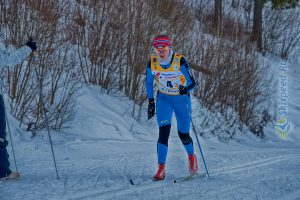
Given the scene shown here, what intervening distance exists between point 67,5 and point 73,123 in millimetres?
2536

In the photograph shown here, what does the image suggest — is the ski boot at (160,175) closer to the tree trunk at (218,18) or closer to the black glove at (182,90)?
the black glove at (182,90)

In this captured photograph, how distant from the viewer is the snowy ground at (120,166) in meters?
5.39

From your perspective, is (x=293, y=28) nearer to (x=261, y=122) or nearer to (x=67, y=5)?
(x=261, y=122)

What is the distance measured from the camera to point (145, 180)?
6.11 metres

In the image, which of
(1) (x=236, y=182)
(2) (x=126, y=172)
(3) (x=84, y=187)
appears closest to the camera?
(3) (x=84, y=187)

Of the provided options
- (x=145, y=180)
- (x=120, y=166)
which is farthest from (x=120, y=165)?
(x=145, y=180)

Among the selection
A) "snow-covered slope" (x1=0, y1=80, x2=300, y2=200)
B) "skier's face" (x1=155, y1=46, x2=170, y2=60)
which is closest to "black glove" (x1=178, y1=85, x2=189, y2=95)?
"skier's face" (x1=155, y1=46, x2=170, y2=60)

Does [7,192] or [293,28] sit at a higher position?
[7,192]

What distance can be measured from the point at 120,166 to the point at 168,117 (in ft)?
3.95

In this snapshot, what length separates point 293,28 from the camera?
21734 mm

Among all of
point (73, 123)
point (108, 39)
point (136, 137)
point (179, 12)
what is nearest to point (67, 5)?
point (108, 39)

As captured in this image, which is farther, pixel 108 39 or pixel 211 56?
pixel 211 56

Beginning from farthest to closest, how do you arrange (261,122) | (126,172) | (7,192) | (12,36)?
1. (261,122)
2. (12,36)
3. (126,172)
4. (7,192)

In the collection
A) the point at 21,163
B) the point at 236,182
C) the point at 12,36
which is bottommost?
the point at 21,163
